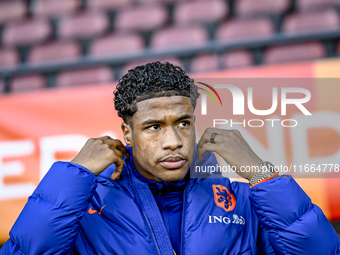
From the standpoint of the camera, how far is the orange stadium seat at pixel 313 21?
7.55 feet

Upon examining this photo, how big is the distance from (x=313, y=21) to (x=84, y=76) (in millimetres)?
1630

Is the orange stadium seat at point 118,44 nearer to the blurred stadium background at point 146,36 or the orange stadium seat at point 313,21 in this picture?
the blurred stadium background at point 146,36

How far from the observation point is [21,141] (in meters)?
1.72

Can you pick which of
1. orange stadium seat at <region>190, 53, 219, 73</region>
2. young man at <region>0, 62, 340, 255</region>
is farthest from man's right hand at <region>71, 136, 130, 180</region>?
orange stadium seat at <region>190, 53, 219, 73</region>

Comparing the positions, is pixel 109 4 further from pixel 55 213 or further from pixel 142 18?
pixel 55 213

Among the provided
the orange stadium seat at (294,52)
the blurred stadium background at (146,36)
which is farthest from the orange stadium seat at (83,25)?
the orange stadium seat at (294,52)

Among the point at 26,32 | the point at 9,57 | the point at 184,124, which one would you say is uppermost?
the point at 26,32

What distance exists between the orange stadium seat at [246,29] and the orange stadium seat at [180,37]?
5.4 inches

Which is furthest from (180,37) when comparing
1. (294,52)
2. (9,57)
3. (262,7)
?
(9,57)

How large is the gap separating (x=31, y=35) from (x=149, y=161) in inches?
89.0

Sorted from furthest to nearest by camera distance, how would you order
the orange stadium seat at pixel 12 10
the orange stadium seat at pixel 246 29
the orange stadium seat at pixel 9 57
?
the orange stadium seat at pixel 12 10
the orange stadium seat at pixel 9 57
the orange stadium seat at pixel 246 29

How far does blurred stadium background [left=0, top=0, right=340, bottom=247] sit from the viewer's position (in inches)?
77.8

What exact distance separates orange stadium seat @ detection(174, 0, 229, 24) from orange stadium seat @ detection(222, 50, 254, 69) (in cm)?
49

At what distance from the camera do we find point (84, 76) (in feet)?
7.63
